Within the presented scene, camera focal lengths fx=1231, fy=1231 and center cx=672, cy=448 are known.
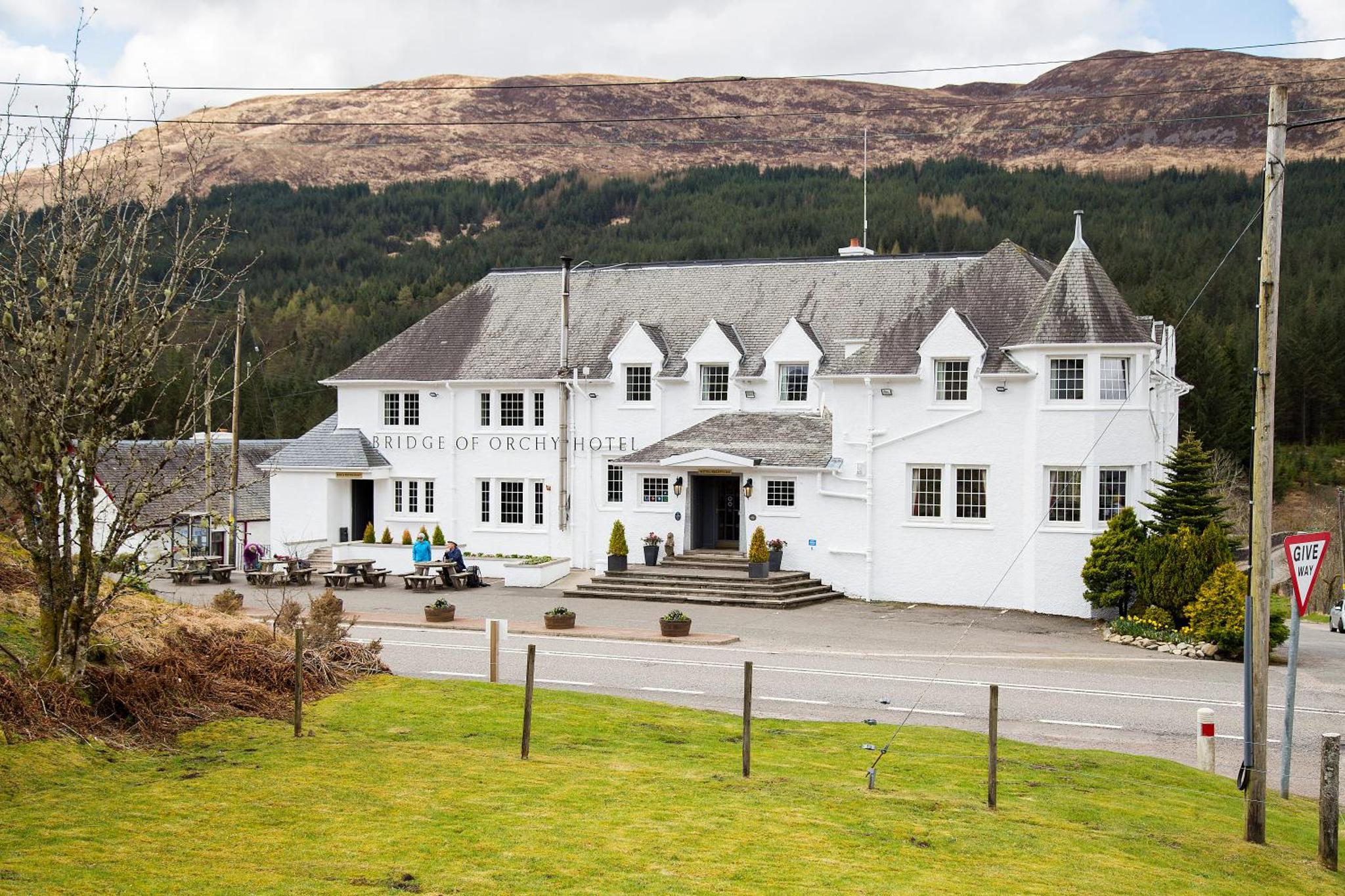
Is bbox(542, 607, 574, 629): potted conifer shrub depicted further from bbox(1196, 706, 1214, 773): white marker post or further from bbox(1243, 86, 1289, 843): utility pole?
bbox(1243, 86, 1289, 843): utility pole

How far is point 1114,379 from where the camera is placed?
104ft

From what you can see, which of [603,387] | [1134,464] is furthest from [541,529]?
[1134,464]

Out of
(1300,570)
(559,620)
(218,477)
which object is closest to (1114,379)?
(559,620)

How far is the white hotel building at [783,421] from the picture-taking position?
105 ft

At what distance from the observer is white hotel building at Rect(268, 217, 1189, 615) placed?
32.1 m

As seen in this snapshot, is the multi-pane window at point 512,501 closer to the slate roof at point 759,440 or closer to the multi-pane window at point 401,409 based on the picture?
the multi-pane window at point 401,409

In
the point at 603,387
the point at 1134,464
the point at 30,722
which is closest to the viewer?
the point at 30,722

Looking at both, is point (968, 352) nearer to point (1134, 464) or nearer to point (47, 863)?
point (1134, 464)

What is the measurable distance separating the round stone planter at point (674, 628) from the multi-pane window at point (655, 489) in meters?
11.0

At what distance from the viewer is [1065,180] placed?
429ft

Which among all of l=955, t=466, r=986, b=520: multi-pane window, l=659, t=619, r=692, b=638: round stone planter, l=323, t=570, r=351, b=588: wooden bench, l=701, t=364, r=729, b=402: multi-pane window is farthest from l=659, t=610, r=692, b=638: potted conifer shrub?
l=701, t=364, r=729, b=402: multi-pane window

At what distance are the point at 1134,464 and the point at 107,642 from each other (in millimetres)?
25665

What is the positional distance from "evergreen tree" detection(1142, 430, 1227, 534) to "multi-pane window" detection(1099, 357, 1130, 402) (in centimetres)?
264

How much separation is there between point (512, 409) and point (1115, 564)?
20.5 metres
